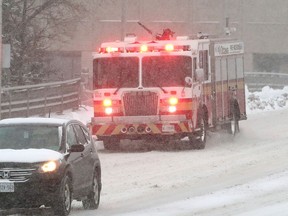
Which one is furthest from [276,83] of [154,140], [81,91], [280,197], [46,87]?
[280,197]

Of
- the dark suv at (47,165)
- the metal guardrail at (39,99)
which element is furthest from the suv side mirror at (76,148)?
the metal guardrail at (39,99)

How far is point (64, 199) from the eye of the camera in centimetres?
1544

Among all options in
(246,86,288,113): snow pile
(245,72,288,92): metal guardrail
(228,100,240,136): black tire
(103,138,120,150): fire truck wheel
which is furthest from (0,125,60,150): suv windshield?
(245,72,288,92): metal guardrail

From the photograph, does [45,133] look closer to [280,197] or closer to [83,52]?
[280,197]

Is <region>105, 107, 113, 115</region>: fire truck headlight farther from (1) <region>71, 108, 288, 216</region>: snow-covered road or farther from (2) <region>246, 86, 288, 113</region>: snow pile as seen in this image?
(2) <region>246, 86, 288, 113</region>: snow pile

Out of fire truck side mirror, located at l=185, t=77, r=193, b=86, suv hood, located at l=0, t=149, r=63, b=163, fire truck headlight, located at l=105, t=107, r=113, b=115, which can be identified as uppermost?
fire truck side mirror, located at l=185, t=77, r=193, b=86

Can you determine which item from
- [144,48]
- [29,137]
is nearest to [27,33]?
[144,48]

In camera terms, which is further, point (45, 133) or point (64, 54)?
point (64, 54)

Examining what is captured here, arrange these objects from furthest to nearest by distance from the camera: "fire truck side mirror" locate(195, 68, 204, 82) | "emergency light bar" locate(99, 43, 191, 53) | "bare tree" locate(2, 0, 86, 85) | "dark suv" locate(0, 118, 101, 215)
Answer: "bare tree" locate(2, 0, 86, 85), "emergency light bar" locate(99, 43, 191, 53), "fire truck side mirror" locate(195, 68, 204, 82), "dark suv" locate(0, 118, 101, 215)

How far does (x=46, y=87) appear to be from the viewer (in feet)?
119

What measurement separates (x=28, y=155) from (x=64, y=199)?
2.73 feet

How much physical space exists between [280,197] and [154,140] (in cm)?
1207

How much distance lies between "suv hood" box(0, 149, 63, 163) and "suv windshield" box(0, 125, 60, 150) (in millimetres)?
393

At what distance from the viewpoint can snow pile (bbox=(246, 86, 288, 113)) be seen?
1855 inches
